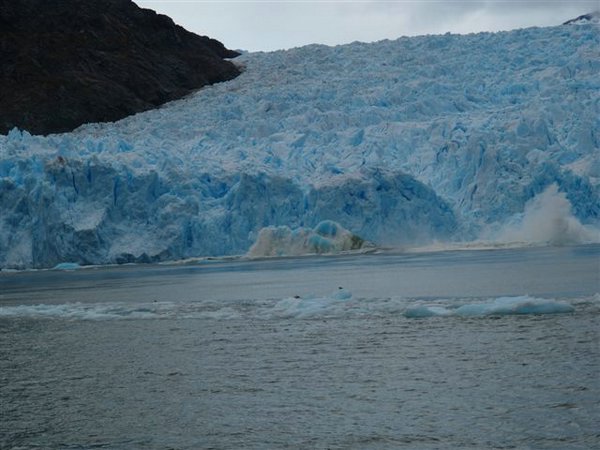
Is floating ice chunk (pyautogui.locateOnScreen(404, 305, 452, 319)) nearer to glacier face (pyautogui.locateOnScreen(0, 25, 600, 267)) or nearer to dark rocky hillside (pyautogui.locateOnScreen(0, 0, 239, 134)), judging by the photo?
glacier face (pyautogui.locateOnScreen(0, 25, 600, 267))

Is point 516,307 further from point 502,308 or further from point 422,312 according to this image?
point 422,312

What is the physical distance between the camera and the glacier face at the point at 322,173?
30094 mm

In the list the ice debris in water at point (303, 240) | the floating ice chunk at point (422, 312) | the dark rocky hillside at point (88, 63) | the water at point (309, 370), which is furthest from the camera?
the dark rocky hillside at point (88, 63)

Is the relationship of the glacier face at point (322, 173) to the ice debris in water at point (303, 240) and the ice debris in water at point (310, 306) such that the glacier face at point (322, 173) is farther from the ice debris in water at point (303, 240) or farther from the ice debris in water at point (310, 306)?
the ice debris in water at point (310, 306)

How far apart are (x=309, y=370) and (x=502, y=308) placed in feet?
15.7

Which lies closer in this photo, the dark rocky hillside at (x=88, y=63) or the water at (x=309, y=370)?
the water at (x=309, y=370)

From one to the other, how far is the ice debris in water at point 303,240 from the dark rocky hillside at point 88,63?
68.6ft

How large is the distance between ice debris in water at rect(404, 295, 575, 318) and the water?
61 mm

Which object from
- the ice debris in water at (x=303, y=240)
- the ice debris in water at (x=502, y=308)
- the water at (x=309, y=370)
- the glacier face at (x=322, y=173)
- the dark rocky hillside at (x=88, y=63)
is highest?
the dark rocky hillside at (x=88, y=63)

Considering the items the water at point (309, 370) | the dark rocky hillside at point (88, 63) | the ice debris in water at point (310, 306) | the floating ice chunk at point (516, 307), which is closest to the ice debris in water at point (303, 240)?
the water at point (309, 370)

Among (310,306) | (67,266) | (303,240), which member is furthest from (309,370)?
(67,266)

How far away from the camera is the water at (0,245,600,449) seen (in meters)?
7.36

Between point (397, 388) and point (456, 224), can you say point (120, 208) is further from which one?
point (397, 388)

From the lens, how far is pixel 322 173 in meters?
32.2
